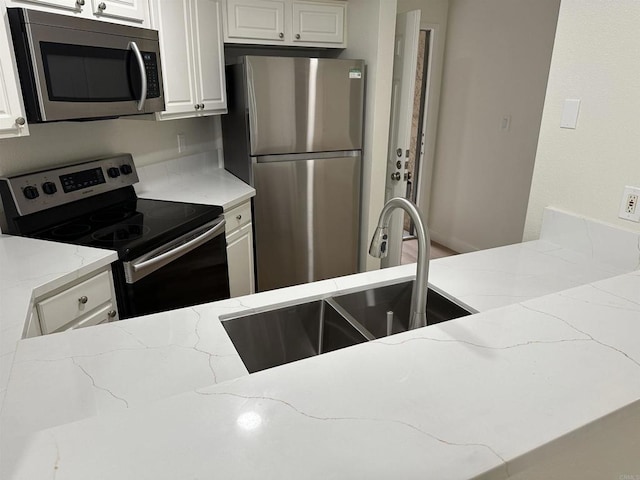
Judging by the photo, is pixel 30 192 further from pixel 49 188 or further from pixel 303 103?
pixel 303 103

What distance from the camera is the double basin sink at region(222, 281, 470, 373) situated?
4.09ft

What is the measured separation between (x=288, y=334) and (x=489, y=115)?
3268 millimetres

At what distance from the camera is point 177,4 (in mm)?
2361

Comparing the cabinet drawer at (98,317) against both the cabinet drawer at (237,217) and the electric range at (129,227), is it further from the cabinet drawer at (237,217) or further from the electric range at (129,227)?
the cabinet drawer at (237,217)

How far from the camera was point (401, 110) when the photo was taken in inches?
123

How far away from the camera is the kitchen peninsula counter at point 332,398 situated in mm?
600

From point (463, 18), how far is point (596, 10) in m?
2.67

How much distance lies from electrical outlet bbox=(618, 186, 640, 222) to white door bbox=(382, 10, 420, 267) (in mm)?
1729

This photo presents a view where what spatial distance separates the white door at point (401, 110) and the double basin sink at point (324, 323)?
1.81m

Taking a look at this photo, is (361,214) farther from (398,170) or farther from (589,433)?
(589,433)

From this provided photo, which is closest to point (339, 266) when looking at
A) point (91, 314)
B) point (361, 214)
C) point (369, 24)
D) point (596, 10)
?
point (361, 214)

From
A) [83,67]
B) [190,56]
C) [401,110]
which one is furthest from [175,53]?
[401,110]

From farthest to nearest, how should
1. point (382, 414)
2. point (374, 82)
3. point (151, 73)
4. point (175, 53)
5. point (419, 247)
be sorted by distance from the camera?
point (374, 82) < point (175, 53) < point (151, 73) < point (419, 247) < point (382, 414)

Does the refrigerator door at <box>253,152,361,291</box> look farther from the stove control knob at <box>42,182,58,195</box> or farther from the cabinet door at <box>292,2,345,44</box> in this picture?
the stove control knob at <box>42,182,58,195</box>
